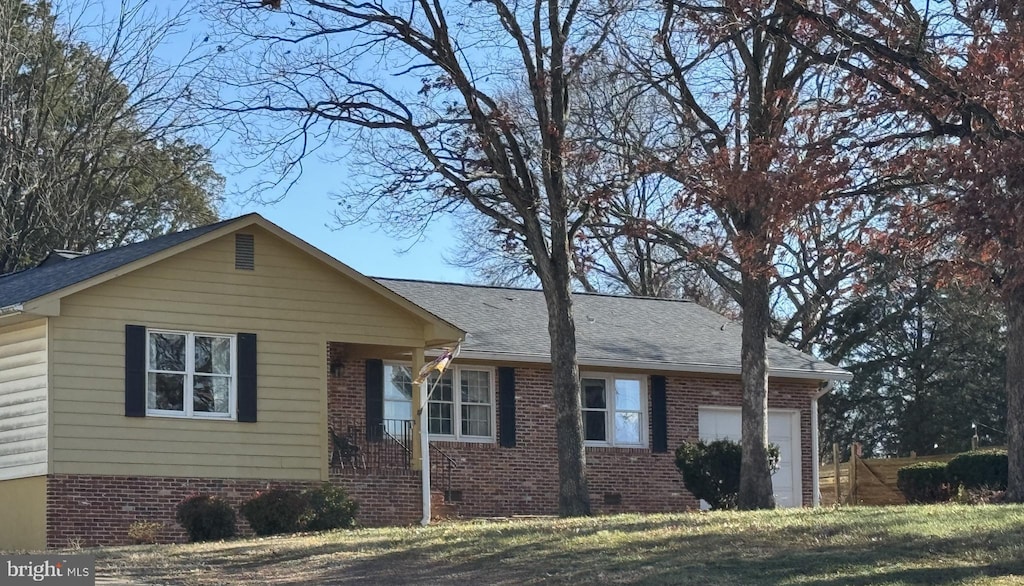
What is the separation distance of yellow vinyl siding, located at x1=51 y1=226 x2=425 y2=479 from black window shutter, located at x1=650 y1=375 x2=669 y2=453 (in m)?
6.11

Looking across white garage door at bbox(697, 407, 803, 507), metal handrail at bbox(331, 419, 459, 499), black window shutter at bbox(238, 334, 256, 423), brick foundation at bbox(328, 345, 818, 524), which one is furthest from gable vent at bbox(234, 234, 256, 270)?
white garage door at bbox(697, 407, 803, 507)

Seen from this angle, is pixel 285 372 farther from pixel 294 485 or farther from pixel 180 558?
pixel 180 558

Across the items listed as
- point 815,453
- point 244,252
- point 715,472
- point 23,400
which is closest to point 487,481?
point 715,472

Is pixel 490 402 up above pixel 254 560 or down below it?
above

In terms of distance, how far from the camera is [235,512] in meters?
22.2

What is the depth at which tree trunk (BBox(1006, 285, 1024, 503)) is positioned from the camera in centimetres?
1942

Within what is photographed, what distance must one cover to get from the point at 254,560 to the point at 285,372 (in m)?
6.78

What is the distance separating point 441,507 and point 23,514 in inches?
293

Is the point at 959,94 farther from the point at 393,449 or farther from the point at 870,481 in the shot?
the point at 870,481

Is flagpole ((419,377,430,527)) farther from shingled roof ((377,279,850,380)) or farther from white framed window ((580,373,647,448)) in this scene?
white framed window ((580,373,647,448))

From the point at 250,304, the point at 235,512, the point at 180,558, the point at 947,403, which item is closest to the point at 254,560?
the point at 180,558

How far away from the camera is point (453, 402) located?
26.8m

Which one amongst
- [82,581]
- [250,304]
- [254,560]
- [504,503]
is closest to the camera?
[82,581]

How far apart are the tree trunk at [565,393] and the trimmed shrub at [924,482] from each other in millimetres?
8052
